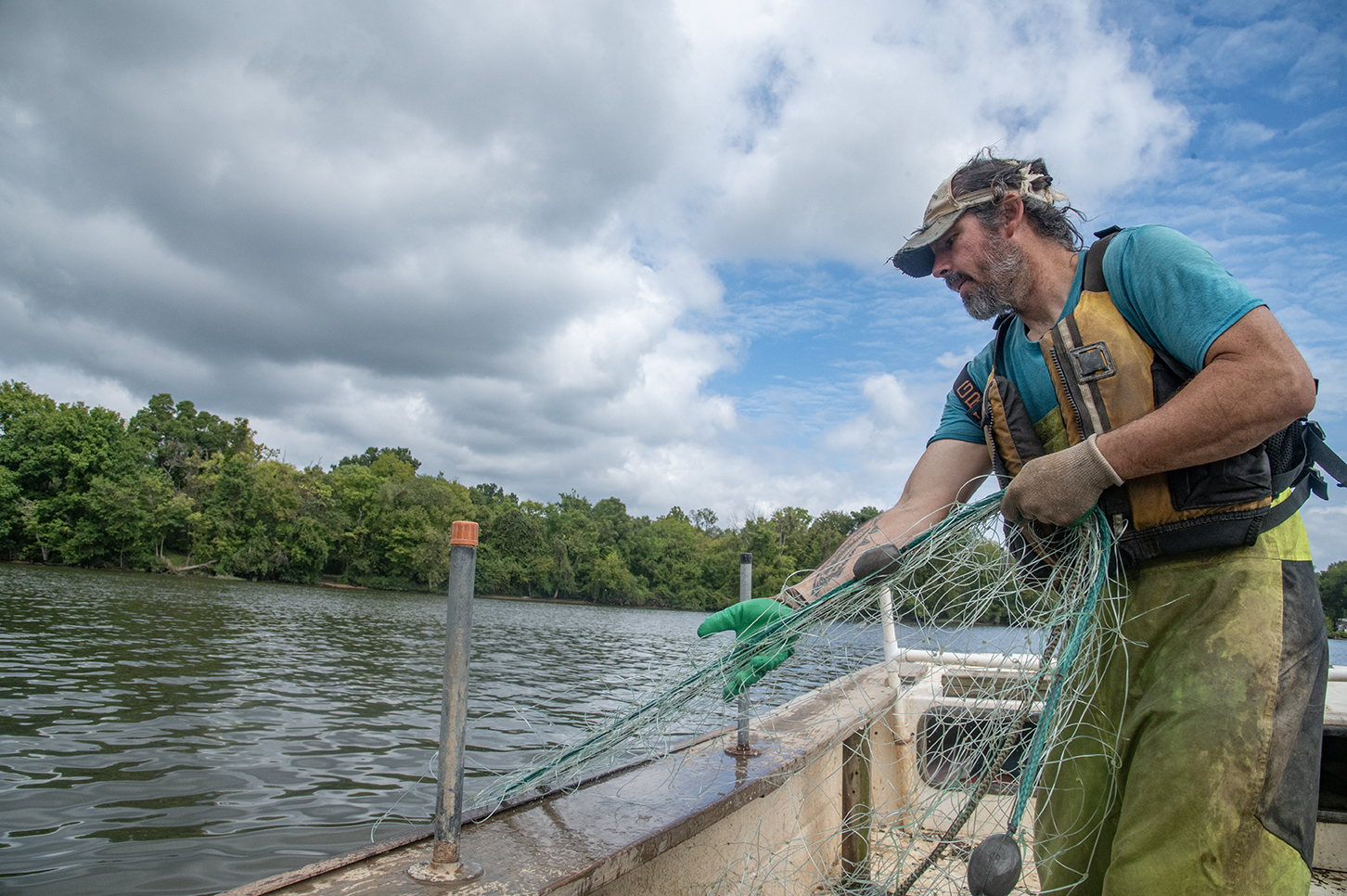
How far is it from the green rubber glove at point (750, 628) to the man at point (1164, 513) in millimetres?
798

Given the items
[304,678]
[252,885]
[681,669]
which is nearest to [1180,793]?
[681,669]

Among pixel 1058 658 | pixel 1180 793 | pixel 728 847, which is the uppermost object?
pixel 1058 658

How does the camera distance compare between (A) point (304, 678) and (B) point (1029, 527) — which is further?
(A) point (304, 678)

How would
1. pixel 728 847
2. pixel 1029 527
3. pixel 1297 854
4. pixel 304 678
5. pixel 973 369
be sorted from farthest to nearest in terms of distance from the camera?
pixel 304 678, pixel 728 847, pixel 973 369, pixel 1029 527, pixel 1297 854

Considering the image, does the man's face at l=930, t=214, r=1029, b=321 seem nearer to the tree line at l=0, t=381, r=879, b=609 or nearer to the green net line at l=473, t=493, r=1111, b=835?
the green net line at l=473, t=493, r=1111, b=835

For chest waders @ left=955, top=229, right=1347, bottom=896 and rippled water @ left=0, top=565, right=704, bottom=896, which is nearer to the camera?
chest waders @ left=955, top=229, right=1347, bottom=896

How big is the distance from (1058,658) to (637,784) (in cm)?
171

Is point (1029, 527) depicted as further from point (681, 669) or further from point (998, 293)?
point (681, 669)

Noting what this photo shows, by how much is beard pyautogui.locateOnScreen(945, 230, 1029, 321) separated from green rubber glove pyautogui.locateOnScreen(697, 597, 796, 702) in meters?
1.11

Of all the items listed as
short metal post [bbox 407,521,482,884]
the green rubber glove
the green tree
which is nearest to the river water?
the green rubber glove

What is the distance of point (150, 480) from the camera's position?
5681 cm

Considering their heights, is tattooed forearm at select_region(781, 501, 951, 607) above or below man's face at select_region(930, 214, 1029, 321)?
below

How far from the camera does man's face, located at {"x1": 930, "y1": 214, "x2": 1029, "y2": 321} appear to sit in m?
2.07

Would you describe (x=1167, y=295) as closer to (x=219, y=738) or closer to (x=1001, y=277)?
(x=1001, y=277)
